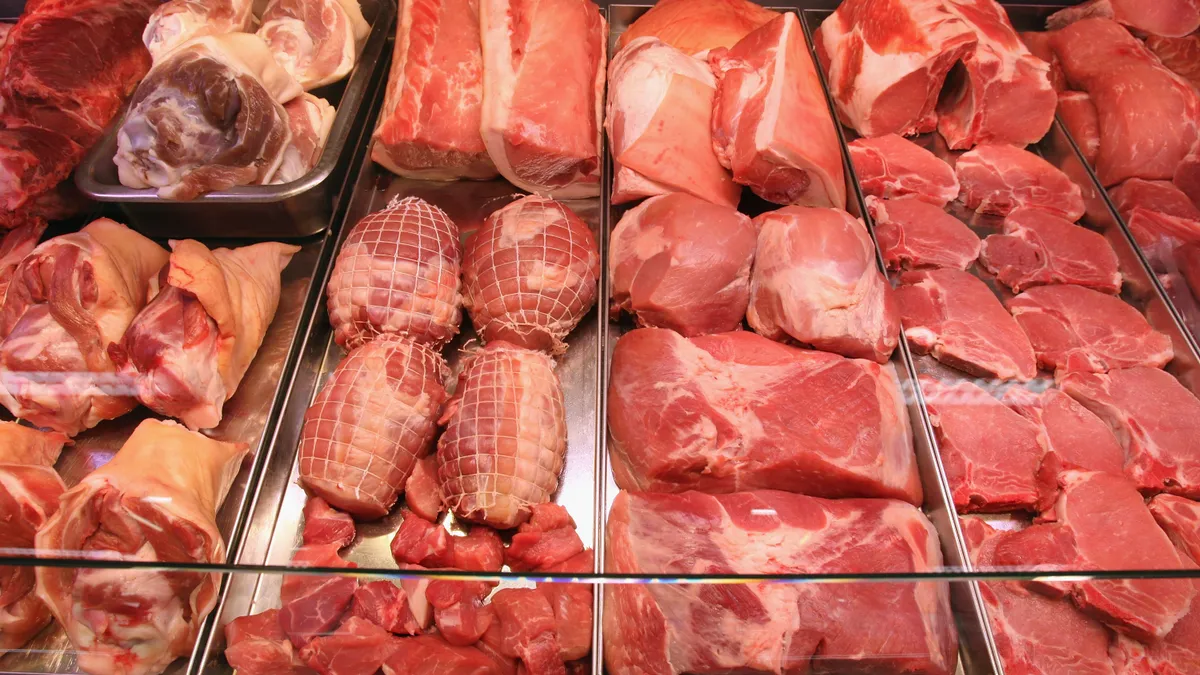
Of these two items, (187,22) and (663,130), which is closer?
(663,130)

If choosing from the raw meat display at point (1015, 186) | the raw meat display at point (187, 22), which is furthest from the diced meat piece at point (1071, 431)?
the raw meat display at point (187, 22)

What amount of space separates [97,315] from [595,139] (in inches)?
65.5

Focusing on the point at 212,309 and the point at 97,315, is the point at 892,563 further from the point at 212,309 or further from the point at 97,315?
the point at 97,315

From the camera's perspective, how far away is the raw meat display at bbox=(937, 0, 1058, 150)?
287cm

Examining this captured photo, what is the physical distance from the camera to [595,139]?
2719mm

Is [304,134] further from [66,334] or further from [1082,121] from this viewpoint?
[1082,121]

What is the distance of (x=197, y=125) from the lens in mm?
2326

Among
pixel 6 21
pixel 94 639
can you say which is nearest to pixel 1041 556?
pixel 94 639

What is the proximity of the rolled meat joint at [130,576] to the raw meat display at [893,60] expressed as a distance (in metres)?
2.68

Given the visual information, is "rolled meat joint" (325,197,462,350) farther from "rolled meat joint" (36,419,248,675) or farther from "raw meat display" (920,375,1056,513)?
"raw meat display" (920,375,1056,513)

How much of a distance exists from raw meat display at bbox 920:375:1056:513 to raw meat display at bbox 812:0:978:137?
123cm

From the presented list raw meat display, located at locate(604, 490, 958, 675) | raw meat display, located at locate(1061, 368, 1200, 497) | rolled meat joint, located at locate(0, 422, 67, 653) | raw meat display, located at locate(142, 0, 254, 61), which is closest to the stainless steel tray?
raw meat display, located at locate(142, 0, 254, 61)

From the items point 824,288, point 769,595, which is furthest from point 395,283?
point 769,595

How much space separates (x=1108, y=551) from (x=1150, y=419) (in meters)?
0.55
